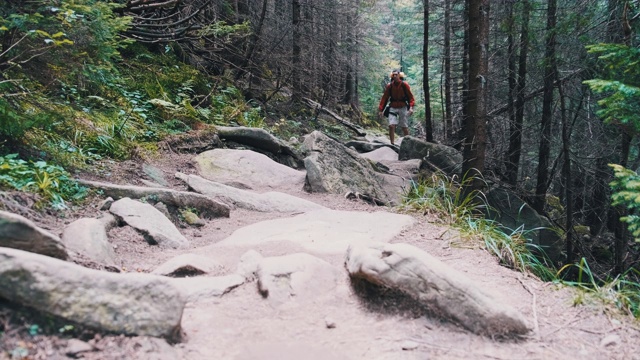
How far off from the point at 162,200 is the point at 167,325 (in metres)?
3.52

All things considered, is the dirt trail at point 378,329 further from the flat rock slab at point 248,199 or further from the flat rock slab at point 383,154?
the flat rock slab at point 383,154

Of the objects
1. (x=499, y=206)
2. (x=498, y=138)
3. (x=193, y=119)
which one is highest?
(x=193, y=119)

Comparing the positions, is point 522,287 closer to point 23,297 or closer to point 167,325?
point 167,325

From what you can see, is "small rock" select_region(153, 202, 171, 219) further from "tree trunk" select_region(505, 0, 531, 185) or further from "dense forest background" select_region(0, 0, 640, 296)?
"tree trunk" select_region(505, 0, 531, 185)

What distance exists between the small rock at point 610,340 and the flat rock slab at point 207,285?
2431mm

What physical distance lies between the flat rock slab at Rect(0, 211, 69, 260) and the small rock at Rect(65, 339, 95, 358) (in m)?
0.84

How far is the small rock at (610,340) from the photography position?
2891 mm

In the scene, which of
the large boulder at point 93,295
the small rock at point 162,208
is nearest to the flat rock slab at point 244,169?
the small rock at point 162,208

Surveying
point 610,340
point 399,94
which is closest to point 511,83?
point 399,94

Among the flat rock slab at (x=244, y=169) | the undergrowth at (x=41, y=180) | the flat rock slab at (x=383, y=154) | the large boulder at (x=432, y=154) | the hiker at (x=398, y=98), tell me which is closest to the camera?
the undergrowth at (x=41, y=180)

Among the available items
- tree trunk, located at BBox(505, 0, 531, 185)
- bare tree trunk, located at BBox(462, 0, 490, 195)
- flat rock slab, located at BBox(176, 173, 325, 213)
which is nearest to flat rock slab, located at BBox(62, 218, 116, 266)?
flat rock slab, located at BBox(176, 173, 325, 213)

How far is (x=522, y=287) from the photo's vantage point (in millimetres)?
3744

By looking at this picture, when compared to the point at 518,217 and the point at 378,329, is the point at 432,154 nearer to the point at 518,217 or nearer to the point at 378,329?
the point at 518,217

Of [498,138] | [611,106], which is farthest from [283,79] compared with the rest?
[611,106]
